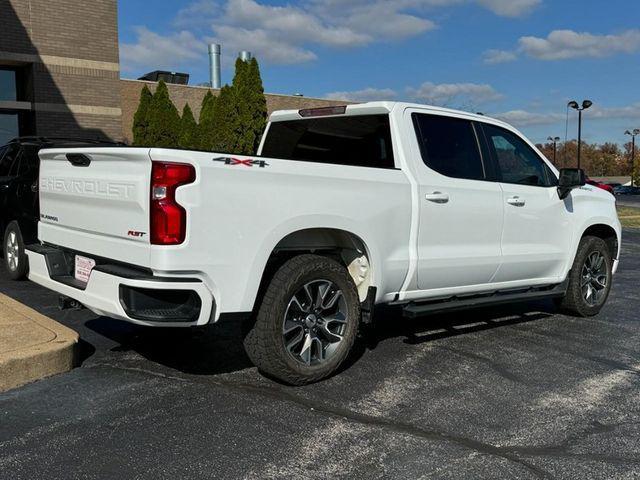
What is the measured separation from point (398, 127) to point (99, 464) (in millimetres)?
3346

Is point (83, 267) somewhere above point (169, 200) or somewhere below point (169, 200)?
below

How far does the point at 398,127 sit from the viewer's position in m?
5.24

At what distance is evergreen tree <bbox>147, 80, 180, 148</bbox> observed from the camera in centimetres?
2270

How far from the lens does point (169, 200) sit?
149 inches

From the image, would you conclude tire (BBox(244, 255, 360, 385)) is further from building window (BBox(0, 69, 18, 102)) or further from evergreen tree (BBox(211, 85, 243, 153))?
evergreen tree (BBox(211, 85, 243, 153))

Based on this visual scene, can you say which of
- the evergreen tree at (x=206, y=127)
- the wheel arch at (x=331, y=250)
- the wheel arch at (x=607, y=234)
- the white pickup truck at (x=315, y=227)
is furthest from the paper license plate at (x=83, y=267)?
the evergreen tree at (x=206, y=127)

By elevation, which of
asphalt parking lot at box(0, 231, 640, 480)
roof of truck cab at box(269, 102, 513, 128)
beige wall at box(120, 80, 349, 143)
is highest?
beige wall at box(120, 80, 349, 143)

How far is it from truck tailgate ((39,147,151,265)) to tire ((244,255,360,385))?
0.93 m

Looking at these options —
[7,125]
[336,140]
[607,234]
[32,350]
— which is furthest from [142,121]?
[32,350]

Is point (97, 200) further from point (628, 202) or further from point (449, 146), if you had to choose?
point (628, 202)

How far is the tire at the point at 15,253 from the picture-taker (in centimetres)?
818

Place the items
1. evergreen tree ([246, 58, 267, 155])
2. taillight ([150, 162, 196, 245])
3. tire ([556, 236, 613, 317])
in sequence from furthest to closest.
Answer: evergreen tree ([246, 58, 267, 155]) < tire ([556, 236, 613, 317]) < taillight ([150, 162, 196, 245])

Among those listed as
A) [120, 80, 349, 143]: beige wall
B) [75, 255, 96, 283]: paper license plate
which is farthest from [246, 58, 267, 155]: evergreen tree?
[75, 255, 96, 283]: paper license plate

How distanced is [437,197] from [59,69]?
15.7 metres
